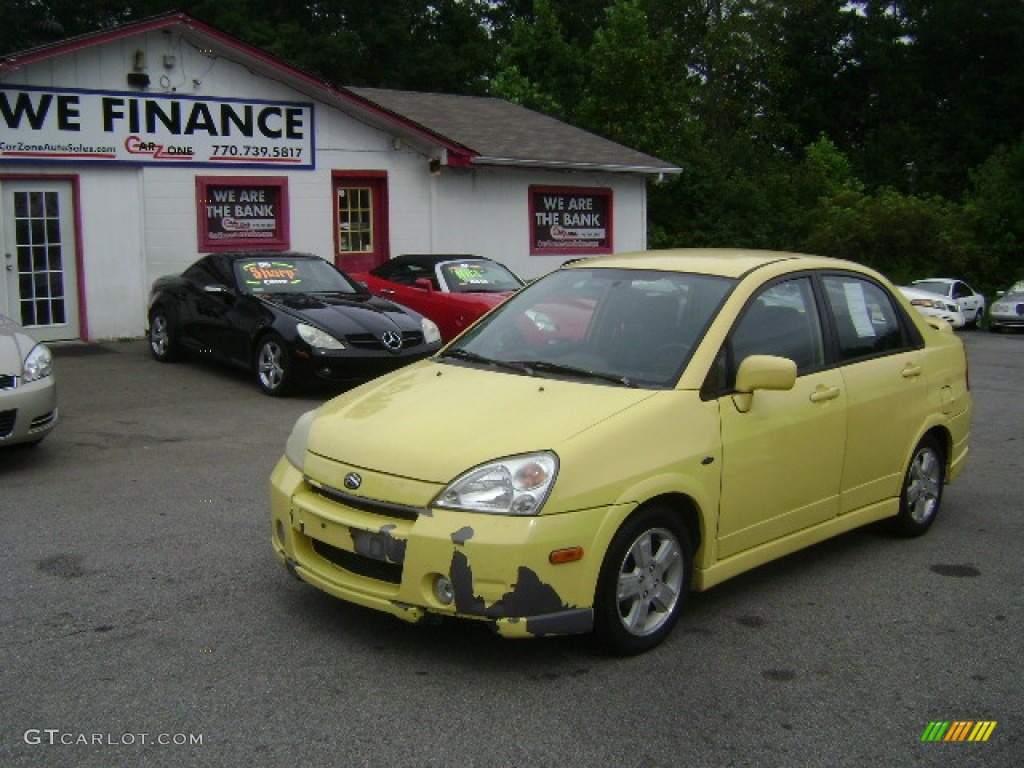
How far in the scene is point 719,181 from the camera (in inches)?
1208

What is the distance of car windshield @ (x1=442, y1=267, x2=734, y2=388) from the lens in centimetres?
517

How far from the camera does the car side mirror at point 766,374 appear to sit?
16.3 ft

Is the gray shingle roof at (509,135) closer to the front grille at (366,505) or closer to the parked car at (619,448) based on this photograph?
the parked car at (619,448)

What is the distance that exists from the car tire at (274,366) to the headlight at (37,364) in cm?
318

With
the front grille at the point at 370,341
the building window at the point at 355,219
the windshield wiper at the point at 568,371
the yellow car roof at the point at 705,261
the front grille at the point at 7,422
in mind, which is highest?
the building window at the point at 355,219

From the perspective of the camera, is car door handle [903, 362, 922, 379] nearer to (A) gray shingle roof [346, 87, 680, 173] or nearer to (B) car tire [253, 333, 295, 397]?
(B) car tire [253, 333, 295, 397]

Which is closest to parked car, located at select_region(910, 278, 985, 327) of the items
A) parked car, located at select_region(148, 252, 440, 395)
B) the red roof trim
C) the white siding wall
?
the white siding wall

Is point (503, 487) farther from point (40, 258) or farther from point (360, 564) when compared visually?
point (40, 258)

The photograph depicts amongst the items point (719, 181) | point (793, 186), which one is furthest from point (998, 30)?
point (719, 181)

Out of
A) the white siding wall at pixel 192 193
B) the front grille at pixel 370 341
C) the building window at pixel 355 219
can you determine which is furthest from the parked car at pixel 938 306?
the front grille at pixel 370 341

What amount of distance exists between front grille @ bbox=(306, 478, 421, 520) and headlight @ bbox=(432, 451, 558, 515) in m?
0.13

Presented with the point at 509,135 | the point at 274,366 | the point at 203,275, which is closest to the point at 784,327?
the point at 274,366

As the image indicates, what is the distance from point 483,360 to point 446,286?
917cm

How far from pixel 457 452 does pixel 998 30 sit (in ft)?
177
